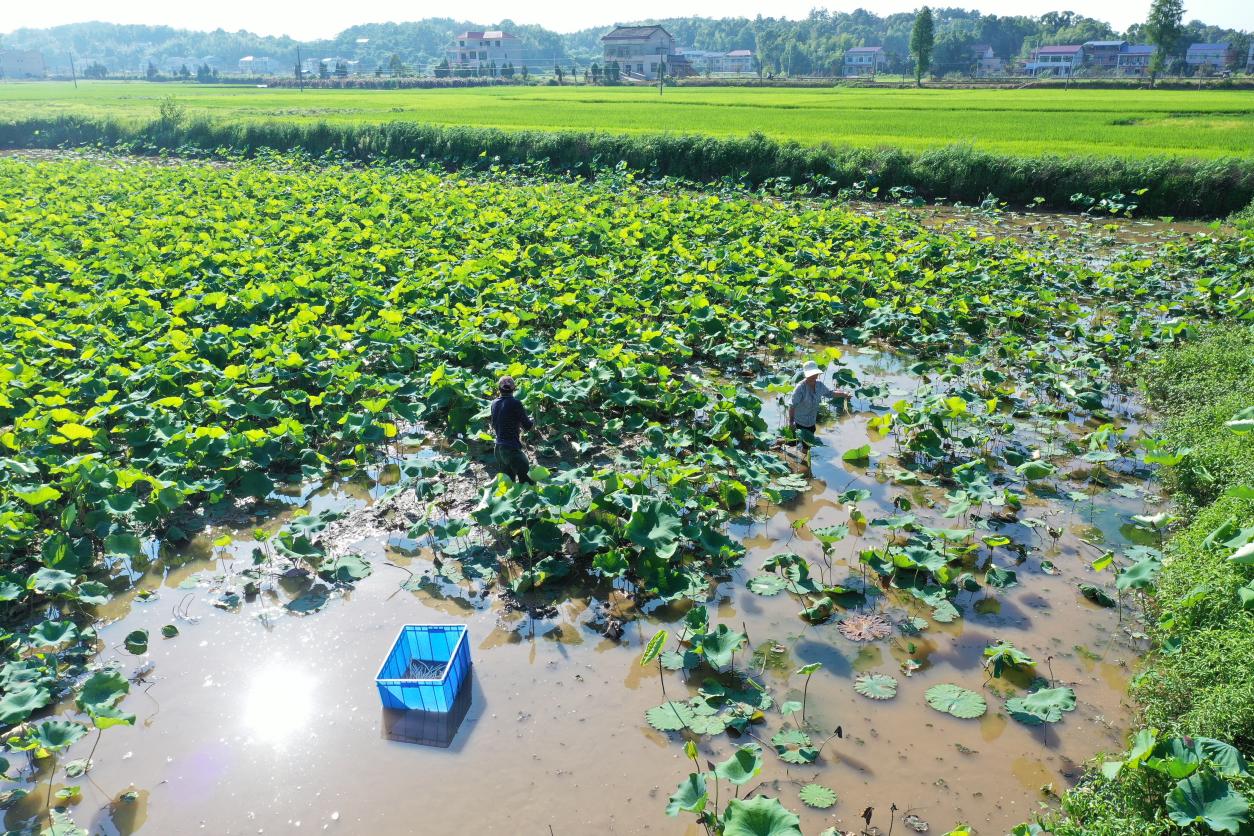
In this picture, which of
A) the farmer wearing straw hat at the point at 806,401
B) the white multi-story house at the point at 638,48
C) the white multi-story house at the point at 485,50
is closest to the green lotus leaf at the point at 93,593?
the farmer wearing straw hat at the point at 806,401

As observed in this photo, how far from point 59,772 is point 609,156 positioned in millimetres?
24063

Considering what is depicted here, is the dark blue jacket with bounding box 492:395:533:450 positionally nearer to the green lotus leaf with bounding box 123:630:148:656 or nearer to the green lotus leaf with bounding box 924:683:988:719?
the green lotus leaf with bounding box 123:630:148:656

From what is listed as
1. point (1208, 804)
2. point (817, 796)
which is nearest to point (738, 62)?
point (817, 796)

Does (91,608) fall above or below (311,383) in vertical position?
below

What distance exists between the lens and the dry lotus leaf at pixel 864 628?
19.0ft

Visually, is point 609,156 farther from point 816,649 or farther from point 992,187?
point 816,649

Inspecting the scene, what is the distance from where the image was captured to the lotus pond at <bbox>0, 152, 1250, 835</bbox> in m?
4.68

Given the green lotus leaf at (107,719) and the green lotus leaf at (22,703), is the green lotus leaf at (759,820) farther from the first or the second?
the green lotus leaf at (22,703)

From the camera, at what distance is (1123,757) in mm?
4535

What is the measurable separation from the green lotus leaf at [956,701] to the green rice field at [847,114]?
802 inches

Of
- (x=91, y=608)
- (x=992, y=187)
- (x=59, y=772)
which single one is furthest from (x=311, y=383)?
(x=992, y=187)

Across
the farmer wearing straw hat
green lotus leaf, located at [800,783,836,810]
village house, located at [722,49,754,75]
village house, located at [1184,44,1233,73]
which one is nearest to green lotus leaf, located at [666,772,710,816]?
green lotus leaf, located at [800,783,836,810]

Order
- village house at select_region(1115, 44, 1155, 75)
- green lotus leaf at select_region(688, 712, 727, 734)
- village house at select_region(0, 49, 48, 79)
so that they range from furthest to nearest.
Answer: village house at select_region(0, 49, 48, 79), village house at select_region(1115, 44, 1155, 75), green lotus leaf at select_region(688, 712, 727, 734)

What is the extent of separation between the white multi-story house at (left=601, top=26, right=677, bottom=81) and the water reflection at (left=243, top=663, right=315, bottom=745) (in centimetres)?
7763
